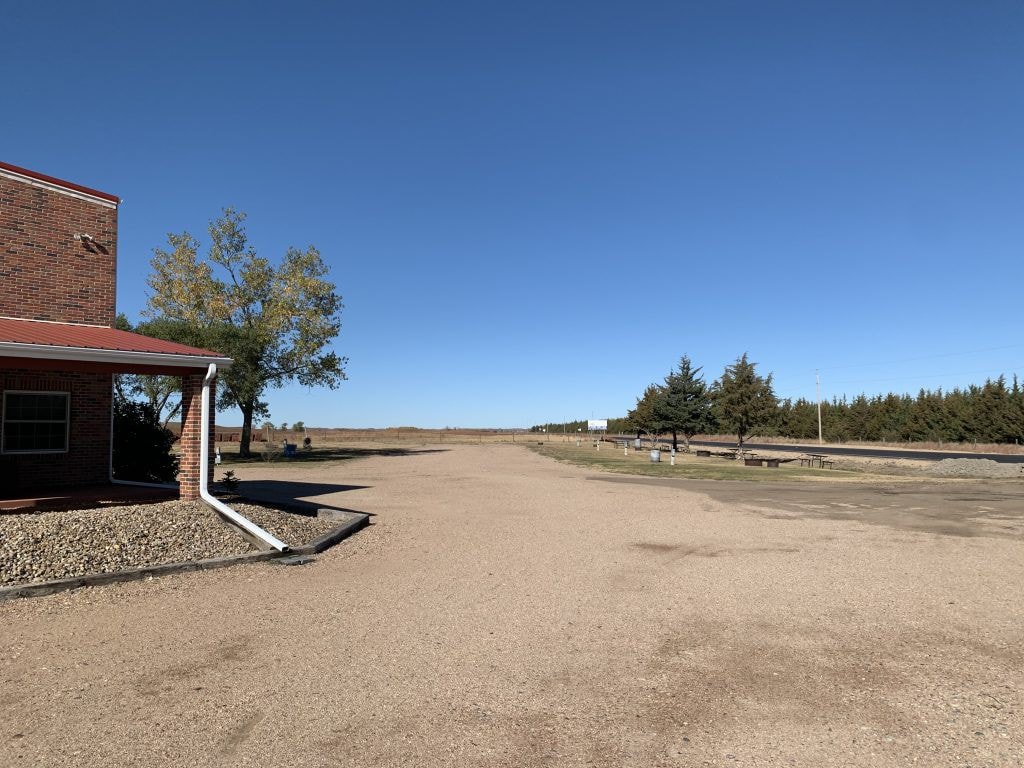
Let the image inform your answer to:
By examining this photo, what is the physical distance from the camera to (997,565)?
9.02 m

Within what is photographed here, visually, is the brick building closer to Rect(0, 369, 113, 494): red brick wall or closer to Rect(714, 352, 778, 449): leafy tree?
Rect(0, 369, 113, 494): red brick wall

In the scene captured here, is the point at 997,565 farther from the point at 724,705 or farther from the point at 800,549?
the point at 724,705

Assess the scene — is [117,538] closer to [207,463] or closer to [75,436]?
[207,463]

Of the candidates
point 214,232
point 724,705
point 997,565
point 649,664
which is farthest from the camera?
point 214,232

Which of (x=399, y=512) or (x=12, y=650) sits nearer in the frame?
(x=12, y=650)

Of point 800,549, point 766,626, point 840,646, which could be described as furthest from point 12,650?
point 800,549

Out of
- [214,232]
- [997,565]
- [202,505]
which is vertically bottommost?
[997,565]

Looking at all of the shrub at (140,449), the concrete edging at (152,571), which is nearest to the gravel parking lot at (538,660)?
the concrete edging at (152,571)

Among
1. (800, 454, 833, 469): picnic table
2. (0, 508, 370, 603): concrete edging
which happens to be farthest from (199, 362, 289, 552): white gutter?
(800, 454, 833, 469): picnic table

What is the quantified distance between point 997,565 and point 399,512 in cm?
1080

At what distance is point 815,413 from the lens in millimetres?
82625

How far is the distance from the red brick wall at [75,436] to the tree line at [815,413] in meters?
38.5

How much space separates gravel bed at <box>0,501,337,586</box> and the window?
12.7 feet

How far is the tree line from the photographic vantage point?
43.6 m
